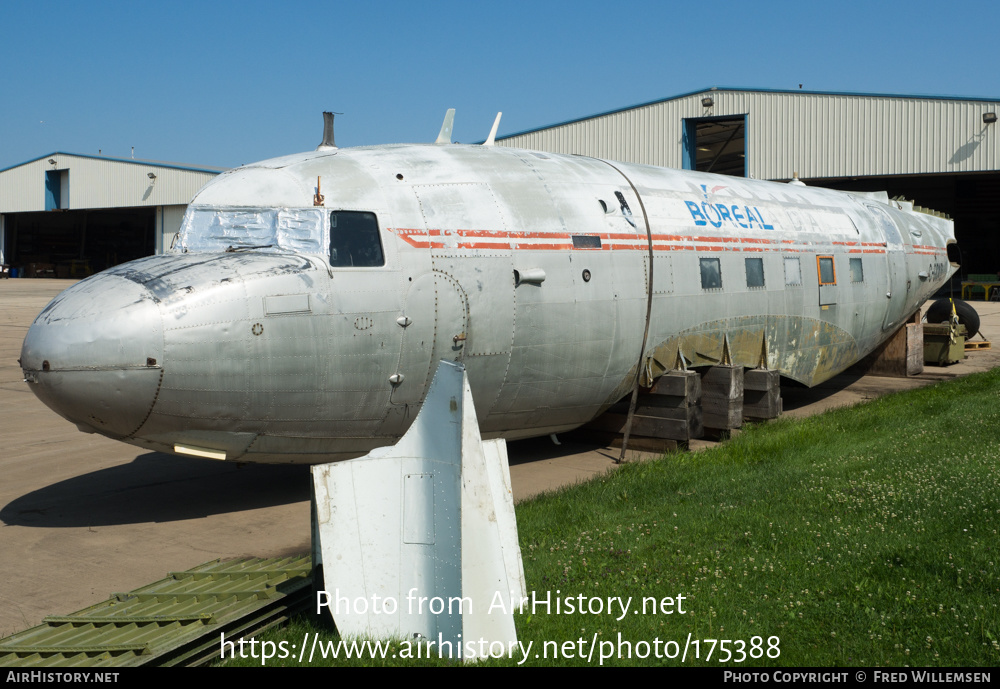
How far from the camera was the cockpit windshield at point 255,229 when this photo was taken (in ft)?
27.6

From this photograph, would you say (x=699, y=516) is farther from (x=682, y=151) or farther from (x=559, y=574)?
(x=682, y=151)

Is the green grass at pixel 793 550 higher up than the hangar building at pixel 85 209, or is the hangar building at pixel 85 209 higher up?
the hangar building at pixel 85 209

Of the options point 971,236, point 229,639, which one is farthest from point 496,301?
point 971,236

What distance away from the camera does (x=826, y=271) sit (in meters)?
13.9

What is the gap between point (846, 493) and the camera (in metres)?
8.65

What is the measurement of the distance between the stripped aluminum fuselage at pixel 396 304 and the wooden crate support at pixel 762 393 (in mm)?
378

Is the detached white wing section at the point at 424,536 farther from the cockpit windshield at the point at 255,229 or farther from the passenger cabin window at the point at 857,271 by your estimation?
the passenger cabin window at the point at 857,271

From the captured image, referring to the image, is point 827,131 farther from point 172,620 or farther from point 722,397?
point 172,620

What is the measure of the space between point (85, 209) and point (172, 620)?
53.3 m

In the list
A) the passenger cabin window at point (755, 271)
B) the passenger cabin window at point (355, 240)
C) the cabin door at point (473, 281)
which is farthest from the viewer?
the passenger cabin window at point (755, 271)

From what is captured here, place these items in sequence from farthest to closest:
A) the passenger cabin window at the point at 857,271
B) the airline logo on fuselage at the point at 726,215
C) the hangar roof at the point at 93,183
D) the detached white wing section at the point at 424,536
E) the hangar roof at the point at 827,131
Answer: the hangar roof at the point at 93,183
the hangar roof at the point at 827,131
the passenger cabin window at the point at 857,271
the airline logo on fuselage at the point at 726,215
the detached white wing section at the point at 424,536

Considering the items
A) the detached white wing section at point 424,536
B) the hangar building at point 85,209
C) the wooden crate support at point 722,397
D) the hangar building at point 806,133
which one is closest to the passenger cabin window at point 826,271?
the wooden crate support at point 722,397
